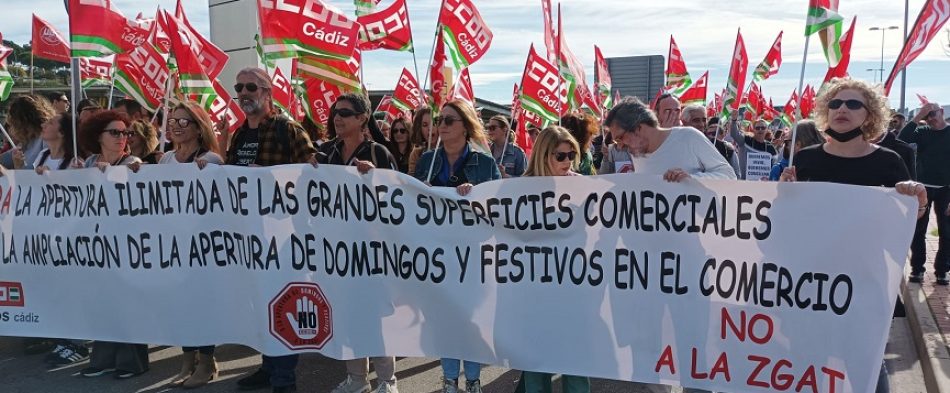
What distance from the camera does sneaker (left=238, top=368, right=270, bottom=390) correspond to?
4523 millimetres

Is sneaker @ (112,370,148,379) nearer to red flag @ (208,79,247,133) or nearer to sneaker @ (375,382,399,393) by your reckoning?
sneaker @ (375,382,399,393)

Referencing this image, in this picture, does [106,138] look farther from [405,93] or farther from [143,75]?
[405,93]

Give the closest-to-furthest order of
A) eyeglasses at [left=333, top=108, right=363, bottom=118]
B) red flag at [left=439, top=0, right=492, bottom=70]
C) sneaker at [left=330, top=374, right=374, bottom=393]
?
sneaker at [left=330, top=374, right=374, bottom=393]
eyeglasses at [left=333, top=108, right=363, bottom=118]
red flag at [left=439, top=0, right=492, bottom=70]

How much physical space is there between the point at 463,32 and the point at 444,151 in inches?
86.5

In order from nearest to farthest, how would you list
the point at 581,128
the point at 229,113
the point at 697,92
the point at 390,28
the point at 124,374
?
the point at 124,374
the point at 581,128
the point at 390,28
the point at 229,113
the point at 697,92

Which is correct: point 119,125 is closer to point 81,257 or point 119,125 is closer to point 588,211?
point 81,257

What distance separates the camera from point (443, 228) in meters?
3.81

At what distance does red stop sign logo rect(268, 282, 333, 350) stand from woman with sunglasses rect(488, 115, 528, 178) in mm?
2460

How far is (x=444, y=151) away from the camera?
438cm

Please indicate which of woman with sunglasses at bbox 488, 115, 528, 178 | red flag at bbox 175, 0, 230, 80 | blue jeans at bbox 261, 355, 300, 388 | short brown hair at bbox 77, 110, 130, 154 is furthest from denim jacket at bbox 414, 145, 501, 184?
red flag at bbox 175, 0, 230, 80

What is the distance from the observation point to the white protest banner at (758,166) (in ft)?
24.0

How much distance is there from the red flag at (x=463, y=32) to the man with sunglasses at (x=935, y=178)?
4.35 metres

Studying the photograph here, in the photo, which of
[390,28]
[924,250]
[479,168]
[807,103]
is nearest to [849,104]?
[479,168]

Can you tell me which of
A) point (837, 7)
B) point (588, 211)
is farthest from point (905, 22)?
point (588, 211)
